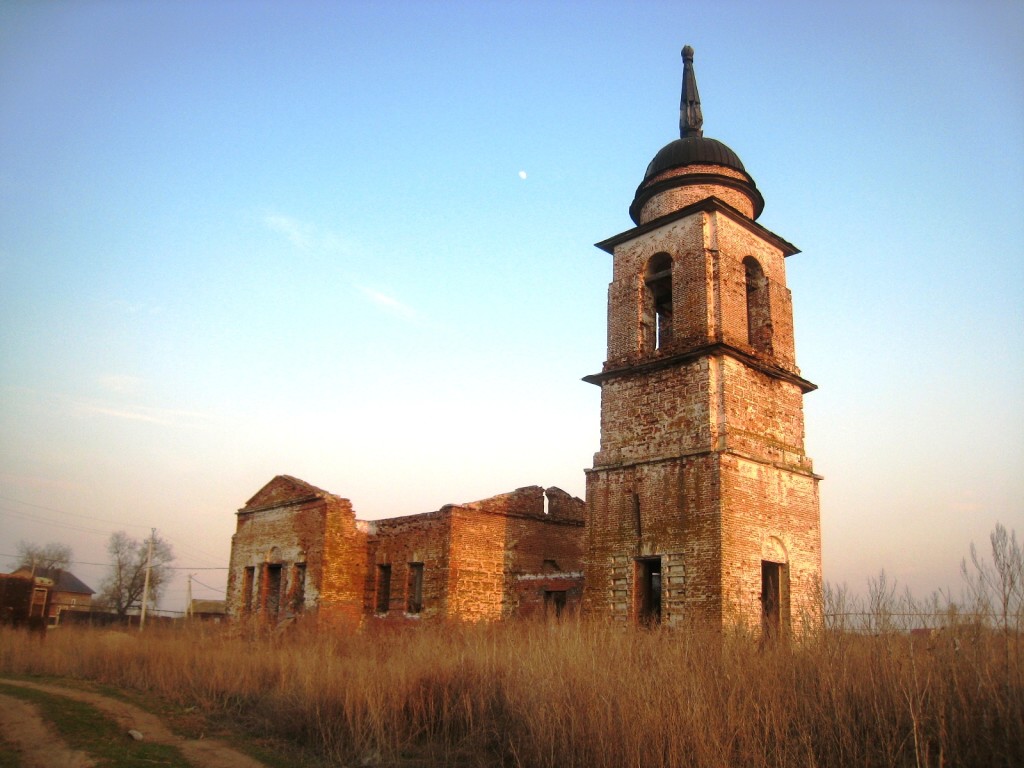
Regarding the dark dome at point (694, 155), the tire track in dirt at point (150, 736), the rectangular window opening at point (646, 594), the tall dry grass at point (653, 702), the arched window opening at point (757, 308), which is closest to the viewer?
the tall dry grass at point (653, 702)

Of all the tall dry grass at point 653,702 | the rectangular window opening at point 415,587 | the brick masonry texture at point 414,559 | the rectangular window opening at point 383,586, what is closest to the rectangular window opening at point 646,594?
the tall dry grass at point 653,702

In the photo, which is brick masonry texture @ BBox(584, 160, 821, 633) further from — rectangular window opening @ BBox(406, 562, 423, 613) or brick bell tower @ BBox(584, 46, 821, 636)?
rectangular window opening @ BBox(406, 562, 423, 613)

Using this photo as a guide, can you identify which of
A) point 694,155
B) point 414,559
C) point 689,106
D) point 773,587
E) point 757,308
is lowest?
point 773,587

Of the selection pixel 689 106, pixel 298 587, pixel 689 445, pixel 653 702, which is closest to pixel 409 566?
pixel 298 587

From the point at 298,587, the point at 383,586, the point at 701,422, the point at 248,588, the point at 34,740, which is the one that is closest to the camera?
the point at 34,740

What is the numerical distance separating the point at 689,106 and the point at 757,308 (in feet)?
17.4

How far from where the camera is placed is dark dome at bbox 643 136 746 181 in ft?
51.4

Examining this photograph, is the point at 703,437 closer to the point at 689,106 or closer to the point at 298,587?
the point at 689,106

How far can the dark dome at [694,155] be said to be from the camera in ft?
51.4

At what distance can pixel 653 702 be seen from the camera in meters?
6.44

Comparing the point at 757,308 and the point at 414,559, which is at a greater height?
the point at 757,308

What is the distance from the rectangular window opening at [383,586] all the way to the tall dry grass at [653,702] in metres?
8.27

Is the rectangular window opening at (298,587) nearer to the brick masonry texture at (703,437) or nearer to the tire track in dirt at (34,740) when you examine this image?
the tire track in dirt at (34,740)

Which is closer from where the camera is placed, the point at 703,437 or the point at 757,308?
the point at 703,437
